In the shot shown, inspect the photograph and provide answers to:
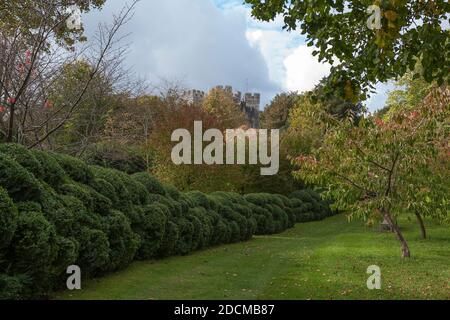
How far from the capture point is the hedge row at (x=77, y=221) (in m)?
6.82

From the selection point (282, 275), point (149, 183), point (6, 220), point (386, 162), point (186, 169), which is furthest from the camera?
point (186, 169)

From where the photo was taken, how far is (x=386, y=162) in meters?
13.2

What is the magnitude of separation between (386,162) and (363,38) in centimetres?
527

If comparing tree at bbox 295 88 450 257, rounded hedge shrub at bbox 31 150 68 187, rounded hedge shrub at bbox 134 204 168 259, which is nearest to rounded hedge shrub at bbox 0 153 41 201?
rounded hedge shrub at bbox 31 150 68 187

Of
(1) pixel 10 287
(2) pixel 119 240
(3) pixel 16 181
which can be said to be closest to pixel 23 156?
(3) pixel 16 181

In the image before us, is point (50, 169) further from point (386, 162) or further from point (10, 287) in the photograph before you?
point (386, 162)

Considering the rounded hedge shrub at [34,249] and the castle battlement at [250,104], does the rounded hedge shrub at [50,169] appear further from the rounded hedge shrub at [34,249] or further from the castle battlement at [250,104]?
the castle battlement at [250,104]

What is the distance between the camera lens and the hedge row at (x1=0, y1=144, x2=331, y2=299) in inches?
268

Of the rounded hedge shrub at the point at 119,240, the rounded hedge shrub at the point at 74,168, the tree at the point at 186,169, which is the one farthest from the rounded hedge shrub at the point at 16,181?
the tree at the point at 186,169

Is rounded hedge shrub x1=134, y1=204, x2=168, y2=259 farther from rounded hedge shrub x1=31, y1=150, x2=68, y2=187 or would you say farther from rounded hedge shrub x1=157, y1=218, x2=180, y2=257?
rounded hedge shrub x1=31, y1=150, x2=68, y2=187

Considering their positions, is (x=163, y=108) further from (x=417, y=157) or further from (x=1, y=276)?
(x=1, y=276)

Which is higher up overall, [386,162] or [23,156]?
[386,162]

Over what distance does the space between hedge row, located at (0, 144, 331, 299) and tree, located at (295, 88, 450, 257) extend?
402 centimetres
